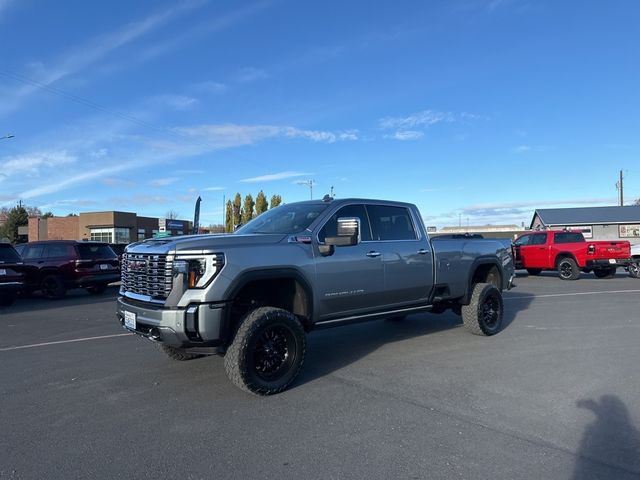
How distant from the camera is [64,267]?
14.6m

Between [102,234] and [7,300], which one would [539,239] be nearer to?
[7,300]

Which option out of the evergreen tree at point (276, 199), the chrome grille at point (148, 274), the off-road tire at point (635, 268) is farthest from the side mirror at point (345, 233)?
the evergreen tree at point (276, 199)

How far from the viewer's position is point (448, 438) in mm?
3895

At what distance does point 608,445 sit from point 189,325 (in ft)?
11.7

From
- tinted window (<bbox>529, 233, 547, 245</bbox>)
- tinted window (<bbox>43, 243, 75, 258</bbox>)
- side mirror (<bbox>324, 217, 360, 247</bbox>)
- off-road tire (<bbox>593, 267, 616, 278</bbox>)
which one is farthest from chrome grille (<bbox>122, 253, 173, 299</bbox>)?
off-road tire (<bbox>593, 267, 616, 278</bbox>)

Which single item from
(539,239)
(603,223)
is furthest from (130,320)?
(603,223)

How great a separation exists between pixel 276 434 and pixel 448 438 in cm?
137

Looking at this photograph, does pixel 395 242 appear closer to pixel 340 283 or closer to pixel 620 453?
pixel 340 283

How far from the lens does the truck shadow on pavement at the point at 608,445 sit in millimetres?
3334

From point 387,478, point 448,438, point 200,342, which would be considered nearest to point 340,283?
point 200,342

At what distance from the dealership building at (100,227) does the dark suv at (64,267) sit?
133 ft

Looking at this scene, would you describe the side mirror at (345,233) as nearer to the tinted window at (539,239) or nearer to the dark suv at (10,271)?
the dark suv at (10,271)

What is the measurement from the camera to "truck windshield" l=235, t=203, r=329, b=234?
19.3ft

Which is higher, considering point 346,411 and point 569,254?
point 569,254
